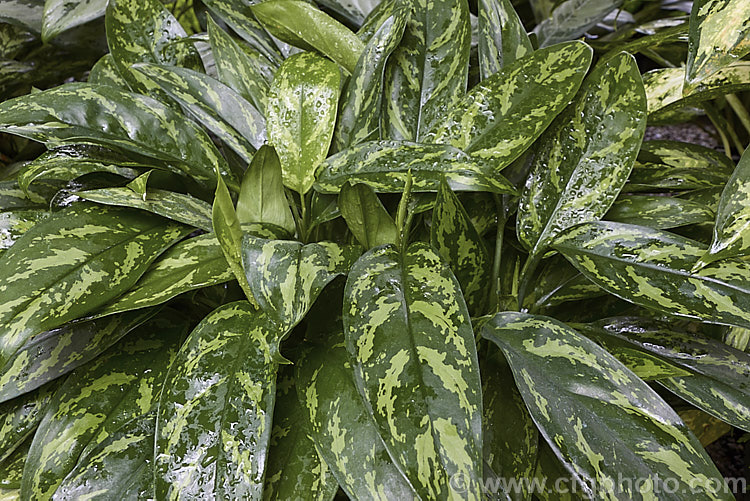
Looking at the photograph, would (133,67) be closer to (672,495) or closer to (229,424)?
(229,424)

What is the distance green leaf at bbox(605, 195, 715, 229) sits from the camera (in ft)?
2.35

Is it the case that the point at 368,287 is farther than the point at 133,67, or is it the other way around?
the point at 133,67

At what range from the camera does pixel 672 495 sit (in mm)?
477

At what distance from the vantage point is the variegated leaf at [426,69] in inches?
31.8

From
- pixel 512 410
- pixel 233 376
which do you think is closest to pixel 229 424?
pixel 233 376

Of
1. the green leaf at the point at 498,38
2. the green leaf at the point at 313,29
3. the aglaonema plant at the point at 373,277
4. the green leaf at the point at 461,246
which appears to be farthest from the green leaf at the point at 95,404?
the green leaf at the point at 498,38

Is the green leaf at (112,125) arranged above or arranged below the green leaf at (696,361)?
above

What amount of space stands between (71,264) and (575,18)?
1051mm

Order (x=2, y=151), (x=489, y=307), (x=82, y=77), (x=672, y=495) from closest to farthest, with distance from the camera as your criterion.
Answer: (x=672, y=495), (x=489, y=307), (x=2, y=151), (x=82, y=77)

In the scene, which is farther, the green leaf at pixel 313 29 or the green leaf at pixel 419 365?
the green leaf at pixel 313 29

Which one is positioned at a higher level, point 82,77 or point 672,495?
point 82,77

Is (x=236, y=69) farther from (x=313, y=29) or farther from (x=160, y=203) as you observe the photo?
(x=160, y=203)

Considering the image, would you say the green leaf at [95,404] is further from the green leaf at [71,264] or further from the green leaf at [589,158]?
the green leaf at [589,158]

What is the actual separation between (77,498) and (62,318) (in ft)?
0.61
